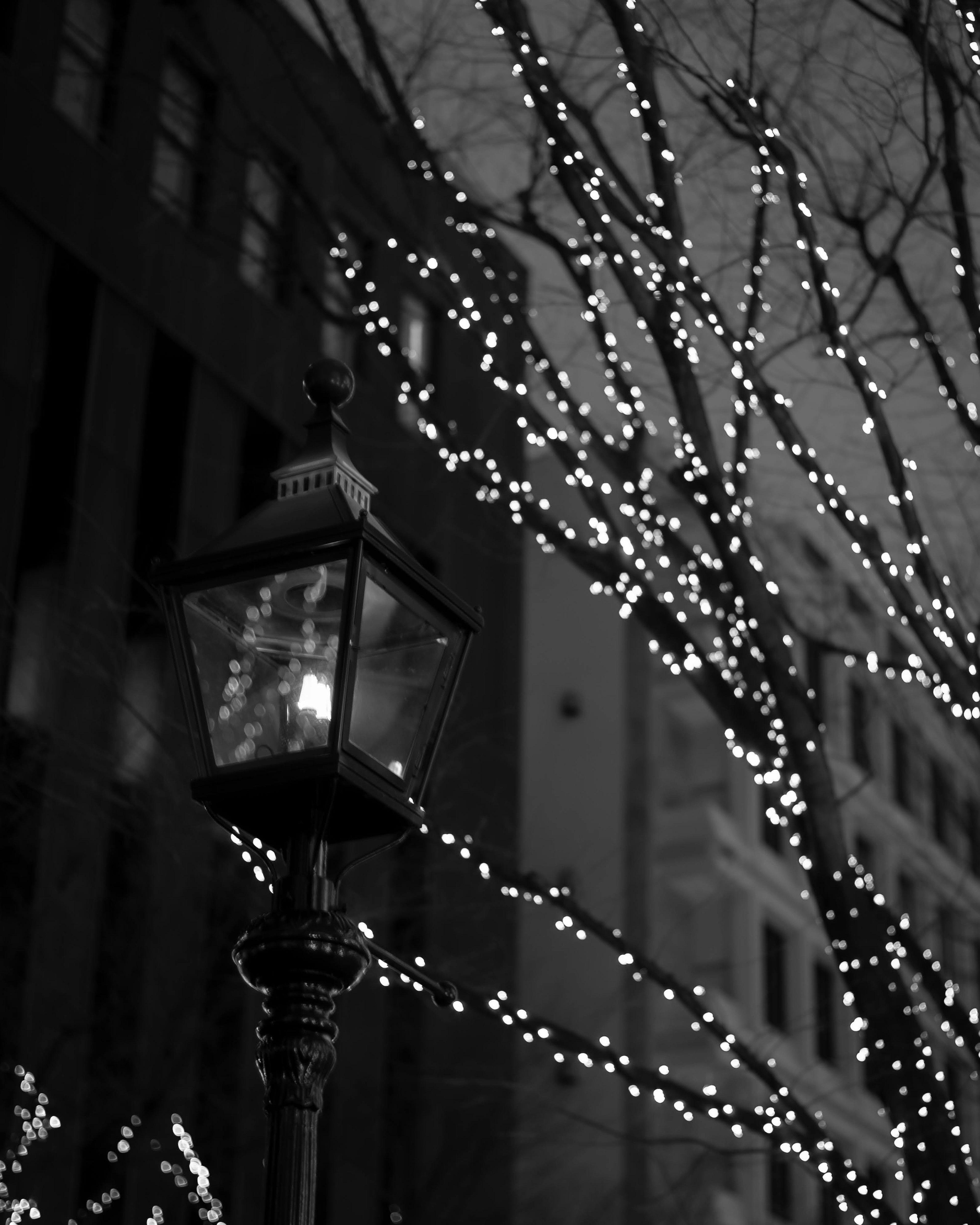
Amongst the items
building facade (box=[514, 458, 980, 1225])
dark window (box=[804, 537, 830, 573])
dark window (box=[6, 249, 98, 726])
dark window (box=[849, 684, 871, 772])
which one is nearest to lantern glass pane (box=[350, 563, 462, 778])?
dark window (box=[849, 684, 871, 772])

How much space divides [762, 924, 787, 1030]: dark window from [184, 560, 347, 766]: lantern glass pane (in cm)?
2496

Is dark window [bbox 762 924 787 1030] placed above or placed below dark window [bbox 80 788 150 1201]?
above

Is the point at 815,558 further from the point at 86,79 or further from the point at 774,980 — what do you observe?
the point at 774,980

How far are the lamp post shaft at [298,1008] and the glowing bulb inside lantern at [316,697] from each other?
1.32 feet

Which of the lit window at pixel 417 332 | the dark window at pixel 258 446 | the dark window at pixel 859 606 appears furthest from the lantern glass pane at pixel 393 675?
the lit window at pixel 417 332

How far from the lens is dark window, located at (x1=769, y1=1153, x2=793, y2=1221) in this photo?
27.0 metres

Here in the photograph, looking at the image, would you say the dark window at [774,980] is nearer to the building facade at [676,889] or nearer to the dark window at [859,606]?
the building facade at [676,889]

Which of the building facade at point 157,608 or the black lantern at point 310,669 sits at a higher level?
the building facade at point 157,608

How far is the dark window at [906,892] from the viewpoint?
32344mm

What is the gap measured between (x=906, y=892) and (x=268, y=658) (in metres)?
31.1

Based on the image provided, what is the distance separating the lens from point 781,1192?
27500 mm

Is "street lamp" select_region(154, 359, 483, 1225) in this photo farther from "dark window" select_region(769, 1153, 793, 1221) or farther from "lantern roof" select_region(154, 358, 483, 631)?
"dark window" select_region(769, 1153, 793, 1221)

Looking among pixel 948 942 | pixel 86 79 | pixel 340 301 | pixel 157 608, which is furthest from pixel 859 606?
pixel 948 942

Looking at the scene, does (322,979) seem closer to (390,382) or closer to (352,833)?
(352,833)
